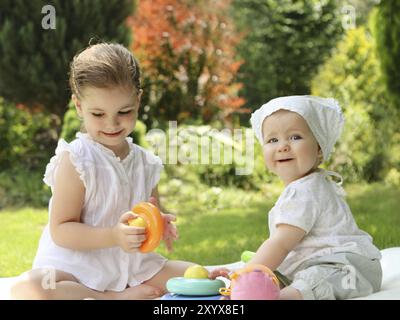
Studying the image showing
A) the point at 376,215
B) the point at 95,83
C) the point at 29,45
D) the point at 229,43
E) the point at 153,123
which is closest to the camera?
the point at 95,83

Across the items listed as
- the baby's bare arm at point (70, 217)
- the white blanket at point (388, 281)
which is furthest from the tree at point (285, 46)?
the baby's bare arm at point (70, 217)

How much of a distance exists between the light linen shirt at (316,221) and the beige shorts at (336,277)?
0.10 ft

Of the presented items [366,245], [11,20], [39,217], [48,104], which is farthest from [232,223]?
[366,245]

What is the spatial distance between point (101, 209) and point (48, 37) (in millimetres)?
4850

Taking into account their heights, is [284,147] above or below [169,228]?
above

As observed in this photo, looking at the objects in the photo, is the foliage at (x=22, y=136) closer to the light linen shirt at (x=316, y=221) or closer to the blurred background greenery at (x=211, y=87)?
the blurred background greenery at (x=211, y=87)

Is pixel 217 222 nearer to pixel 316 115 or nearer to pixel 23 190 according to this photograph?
pixel 23 190

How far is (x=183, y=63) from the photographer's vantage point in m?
8.21

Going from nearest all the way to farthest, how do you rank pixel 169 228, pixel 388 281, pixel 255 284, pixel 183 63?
pixel 255 284 → pixel 169 228 → pixel 388 281 → pixel 183 63

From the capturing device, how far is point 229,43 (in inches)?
345

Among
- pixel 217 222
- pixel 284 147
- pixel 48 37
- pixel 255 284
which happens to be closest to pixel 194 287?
pixel 255 284

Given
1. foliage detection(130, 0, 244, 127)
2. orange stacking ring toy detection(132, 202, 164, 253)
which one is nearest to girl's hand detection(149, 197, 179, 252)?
orange stacking ring toy detection(132, 202, 164, 253)

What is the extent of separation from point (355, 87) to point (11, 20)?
3.68 metres

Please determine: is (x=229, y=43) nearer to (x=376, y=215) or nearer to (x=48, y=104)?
(x=48, y=104)
